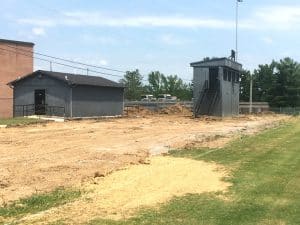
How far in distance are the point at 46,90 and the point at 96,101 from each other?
→ 183 inches

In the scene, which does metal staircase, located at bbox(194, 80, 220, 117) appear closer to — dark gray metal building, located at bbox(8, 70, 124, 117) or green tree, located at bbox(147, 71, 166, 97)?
dark gray metal building, located at bbox(8, 70, 124, 117)

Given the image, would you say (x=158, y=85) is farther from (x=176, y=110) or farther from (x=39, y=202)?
(x=39, y=202)

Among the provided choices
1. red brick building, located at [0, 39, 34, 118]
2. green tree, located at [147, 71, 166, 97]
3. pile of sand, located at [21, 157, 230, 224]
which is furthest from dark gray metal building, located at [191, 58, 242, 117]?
green tree, located at [147, 71, 166, 97]

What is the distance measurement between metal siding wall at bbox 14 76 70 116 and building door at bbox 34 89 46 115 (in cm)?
34

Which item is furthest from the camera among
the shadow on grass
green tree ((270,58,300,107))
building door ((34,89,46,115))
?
green tree ((270,58,300,107))

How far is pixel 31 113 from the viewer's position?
50.8m

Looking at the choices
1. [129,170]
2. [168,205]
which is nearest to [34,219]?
[168,205]

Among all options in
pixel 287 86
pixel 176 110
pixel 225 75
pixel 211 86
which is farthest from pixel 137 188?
pixel 287 86

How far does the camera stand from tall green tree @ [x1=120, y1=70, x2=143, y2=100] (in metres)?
133

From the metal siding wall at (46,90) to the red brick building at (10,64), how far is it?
1096 cm

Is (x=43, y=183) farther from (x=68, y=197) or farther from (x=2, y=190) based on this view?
(x=68, y=197)

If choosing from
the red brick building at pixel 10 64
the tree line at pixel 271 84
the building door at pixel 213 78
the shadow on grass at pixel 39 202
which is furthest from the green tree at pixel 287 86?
the shadow on grass at pixel 39 202

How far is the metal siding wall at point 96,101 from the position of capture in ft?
162

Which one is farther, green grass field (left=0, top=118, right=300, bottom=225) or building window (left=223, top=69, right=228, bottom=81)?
building window (left=223, top=69, right=228, bottom=81)
